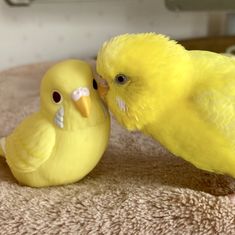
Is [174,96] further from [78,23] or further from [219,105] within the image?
[78,23]

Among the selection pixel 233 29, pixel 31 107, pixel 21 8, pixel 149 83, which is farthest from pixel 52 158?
pixel 233 29

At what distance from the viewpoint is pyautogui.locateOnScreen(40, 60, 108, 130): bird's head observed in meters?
0.61

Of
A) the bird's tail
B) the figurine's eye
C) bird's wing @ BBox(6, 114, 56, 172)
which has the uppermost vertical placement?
the figurine's eye

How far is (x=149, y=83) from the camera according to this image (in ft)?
1.92

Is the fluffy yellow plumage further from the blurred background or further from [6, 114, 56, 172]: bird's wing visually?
the blurred background

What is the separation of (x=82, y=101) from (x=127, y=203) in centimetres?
13

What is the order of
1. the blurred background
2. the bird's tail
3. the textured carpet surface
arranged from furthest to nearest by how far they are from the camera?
1. the blurred background
2. the bird's tail
3. the textured carpet surface

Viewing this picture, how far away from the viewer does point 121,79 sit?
0.60 metres

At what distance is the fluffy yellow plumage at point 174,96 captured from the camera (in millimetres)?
579

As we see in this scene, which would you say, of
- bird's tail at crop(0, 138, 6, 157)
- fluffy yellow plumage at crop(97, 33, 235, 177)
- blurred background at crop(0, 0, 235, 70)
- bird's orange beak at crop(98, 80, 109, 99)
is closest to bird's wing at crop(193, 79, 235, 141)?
fluffy yellow plumage at crop(97, 33, 235, 177)

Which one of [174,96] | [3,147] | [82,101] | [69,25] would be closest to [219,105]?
[174,96]

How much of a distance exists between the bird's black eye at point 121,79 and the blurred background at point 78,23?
0.83m

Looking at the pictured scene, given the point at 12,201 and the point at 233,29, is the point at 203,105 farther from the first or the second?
the point at 233,29

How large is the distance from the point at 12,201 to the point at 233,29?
1.24m
